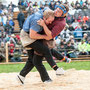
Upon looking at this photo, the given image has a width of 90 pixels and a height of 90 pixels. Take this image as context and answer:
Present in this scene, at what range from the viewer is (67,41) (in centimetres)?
1440

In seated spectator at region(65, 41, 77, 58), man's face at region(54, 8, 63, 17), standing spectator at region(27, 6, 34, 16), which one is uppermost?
man's face at region(54, 8, 63, 17)

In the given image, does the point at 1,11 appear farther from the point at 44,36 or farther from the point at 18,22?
the point at 44,36

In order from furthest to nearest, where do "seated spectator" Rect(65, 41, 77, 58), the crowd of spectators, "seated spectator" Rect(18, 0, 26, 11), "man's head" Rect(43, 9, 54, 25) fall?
"seated spectator" Rect(18, 0, 26, 11)
the crowd of spectators
"seated spectator" Rect(65, 41, 77, 58)
"man's head" Rect(43, 9, 54, 25)

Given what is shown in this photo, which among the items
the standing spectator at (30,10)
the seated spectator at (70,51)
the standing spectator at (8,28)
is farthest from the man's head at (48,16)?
the standing spectator at (30,10)

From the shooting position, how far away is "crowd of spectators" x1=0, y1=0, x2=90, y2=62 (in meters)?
13.9

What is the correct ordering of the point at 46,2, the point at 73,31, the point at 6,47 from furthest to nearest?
the point at 46,2
the point at 73,31
the point at 6,47

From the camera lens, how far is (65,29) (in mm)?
15461

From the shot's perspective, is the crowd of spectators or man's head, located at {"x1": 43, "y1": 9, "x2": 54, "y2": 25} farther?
the crowd of spectators

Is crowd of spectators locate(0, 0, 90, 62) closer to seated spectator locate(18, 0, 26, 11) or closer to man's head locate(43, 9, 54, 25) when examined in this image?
seated spectator locate(18, 0, 26, 11)

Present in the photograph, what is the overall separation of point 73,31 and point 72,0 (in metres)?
5.22

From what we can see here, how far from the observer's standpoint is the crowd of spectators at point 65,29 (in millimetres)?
13875

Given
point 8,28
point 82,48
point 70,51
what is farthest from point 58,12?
point 8,28

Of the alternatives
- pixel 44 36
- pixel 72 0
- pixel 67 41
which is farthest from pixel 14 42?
pixel 44 36

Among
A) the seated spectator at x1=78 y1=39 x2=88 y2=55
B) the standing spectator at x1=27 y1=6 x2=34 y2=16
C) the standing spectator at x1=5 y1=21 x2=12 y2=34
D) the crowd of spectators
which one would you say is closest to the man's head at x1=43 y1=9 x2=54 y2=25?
the crowd of spectators
